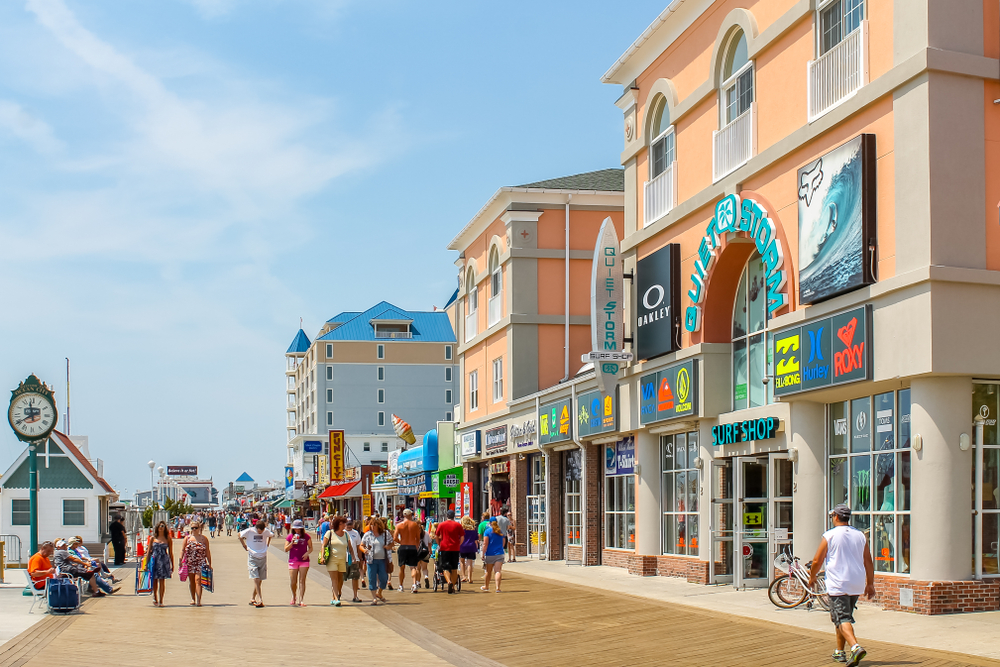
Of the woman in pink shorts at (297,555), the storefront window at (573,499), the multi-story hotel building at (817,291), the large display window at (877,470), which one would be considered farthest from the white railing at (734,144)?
the storefront window at (573,499)

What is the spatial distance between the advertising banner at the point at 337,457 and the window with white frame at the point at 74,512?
34490 mm

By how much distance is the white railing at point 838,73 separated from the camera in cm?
1777

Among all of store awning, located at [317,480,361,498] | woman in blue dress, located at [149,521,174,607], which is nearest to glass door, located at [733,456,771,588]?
woman in blue dress, located at [149,521,174,607]

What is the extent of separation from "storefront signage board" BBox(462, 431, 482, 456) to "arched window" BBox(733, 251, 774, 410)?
18.9 meters

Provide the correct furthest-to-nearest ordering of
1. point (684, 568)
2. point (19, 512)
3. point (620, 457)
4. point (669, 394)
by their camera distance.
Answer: point (19, 512)
point (620, 457)
point (669, 394)
point (684, 568)

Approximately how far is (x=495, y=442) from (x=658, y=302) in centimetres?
1450

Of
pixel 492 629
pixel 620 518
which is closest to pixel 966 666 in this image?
pixel 492 629

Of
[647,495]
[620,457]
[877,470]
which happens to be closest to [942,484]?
[877,470]

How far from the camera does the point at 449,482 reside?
1725 inches

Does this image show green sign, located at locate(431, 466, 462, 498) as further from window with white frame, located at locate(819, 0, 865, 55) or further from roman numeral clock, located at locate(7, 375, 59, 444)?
window with white frame, located at locate(819, 0, 865, 55)

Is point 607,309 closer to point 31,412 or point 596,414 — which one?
point 596,414

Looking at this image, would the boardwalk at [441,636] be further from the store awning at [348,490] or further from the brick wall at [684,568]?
the store awning at [348,490]

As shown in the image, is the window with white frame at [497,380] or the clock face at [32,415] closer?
the clock face at [32,415]

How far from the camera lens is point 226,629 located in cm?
1606
